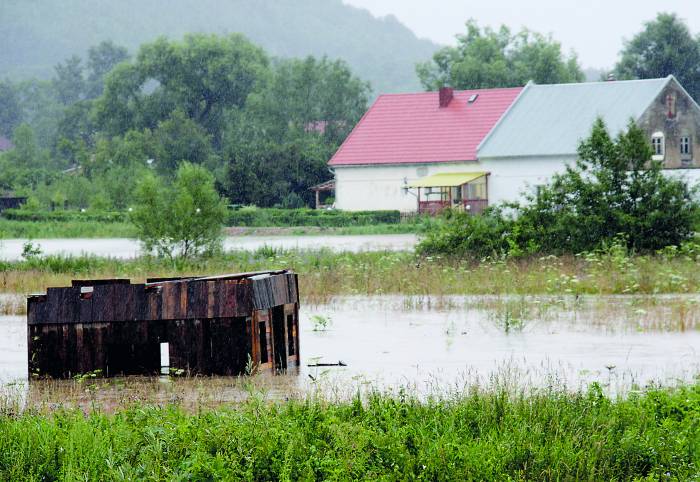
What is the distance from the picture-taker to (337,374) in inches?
560

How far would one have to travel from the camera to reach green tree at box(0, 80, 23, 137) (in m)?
183

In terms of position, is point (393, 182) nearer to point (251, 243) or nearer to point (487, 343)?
point (251, 243)

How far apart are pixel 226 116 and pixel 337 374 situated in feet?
305

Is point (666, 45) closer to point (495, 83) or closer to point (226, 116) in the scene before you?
point (495, 83)

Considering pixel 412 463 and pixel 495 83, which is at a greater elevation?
pixel 495 83

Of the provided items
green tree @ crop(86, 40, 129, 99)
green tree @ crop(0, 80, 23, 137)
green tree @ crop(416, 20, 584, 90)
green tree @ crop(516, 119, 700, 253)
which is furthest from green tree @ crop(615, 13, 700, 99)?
green tree @ crop(0, 80, 23, 137)

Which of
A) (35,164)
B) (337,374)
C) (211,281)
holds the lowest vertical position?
(337,374)

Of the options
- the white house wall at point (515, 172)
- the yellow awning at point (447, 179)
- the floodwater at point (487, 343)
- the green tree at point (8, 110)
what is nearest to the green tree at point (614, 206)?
the floodwater at point (487, 343)

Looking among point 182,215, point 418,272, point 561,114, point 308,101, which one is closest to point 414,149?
point 561,114

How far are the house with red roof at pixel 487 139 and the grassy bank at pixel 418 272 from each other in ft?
103

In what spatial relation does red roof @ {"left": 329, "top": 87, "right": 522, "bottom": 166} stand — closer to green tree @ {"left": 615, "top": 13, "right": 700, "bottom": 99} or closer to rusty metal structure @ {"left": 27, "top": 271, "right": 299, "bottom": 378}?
green tree @ {"left": 615, "top": 13, "right": 700, "bottom": 99}

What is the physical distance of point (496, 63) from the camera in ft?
285

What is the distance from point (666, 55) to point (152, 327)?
274 feet

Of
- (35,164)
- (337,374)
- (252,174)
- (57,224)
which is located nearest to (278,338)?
(337,374)
